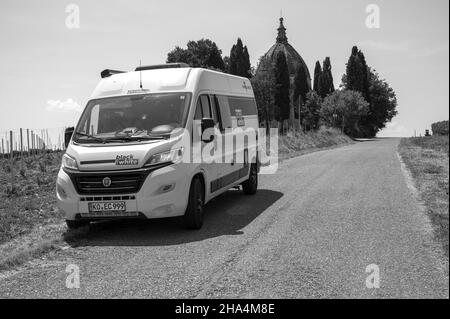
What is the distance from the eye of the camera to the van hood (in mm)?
7055

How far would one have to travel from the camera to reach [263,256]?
6000 mm

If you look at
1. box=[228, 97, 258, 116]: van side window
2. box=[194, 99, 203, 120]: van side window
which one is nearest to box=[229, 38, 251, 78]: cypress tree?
box=[228, 97, 258, 116]: van side window

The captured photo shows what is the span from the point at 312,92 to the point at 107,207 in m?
70.0

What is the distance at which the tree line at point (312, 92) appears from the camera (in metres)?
63.5

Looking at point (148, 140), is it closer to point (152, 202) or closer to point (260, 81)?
point (152, 202)

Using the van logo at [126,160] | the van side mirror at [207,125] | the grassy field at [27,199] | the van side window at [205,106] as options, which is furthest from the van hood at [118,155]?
the grassy field at [27,199]

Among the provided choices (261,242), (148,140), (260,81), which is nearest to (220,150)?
(148,140)

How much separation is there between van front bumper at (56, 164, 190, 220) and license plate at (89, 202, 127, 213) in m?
0.05

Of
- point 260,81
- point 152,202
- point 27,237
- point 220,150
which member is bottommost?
point 27,237

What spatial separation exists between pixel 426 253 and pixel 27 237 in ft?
19.8

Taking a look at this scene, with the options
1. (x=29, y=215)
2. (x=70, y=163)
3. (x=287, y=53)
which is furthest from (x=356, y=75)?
(x=70, y=163)
